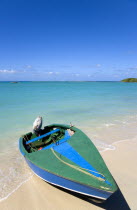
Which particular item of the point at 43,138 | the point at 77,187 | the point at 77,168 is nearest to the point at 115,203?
the point at 77,187

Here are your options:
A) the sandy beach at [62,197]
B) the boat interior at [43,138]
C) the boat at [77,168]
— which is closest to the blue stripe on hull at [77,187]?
the boat at [77,168]

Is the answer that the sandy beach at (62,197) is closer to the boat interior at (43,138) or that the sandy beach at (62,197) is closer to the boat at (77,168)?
the boat at (77,168)

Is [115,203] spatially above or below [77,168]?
below

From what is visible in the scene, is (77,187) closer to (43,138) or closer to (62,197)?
(62,197)

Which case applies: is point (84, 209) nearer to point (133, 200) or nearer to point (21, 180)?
point (133, 200)

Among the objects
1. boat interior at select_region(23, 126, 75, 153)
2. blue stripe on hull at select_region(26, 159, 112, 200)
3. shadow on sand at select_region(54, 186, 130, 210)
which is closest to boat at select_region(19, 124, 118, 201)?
blue stripe on hull at select_region(26, 159, 112, 200)

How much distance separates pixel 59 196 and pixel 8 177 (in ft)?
7.22

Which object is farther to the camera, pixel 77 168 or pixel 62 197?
pixel 62 197

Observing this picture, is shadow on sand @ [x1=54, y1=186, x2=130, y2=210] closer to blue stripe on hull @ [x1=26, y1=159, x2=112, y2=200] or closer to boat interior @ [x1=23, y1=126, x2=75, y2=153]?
blue stripe on hull @ [x1=26, y1=159, x2=112, y2=200]

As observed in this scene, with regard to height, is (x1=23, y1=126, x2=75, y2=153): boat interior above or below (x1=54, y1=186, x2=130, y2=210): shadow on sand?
above

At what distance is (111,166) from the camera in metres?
5.45

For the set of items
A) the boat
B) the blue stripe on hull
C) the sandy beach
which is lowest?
the sandy beach

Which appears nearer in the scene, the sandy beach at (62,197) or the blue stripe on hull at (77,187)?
the blue stripe on hull at (77,187)

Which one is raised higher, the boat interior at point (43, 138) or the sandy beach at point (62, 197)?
the boat interior at point (43, 138)
